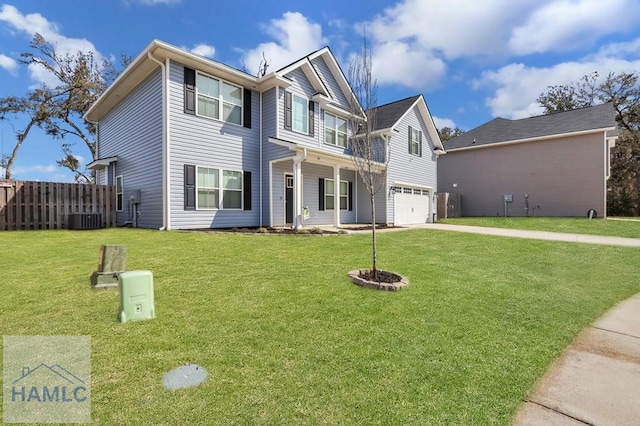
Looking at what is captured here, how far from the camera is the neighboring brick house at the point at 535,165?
1888 cm

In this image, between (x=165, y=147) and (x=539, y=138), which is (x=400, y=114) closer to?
(x=539, y=138)

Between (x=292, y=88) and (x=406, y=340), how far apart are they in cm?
1226

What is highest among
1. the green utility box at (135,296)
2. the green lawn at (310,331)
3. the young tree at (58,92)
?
the young tree at (58,92)

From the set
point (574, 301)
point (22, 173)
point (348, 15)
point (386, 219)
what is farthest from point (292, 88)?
point (22, 173)

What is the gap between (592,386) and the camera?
253cm

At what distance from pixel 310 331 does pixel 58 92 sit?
2760 cm

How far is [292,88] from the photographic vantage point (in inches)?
520

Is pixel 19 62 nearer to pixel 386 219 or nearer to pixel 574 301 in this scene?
pixel 386 219

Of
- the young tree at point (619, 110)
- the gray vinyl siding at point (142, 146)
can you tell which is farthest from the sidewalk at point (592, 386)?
the young tree at point (619, 110)

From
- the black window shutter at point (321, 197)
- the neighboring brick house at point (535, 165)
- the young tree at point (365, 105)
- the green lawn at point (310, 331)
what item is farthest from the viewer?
the neighboring brick house at point (535, 165)

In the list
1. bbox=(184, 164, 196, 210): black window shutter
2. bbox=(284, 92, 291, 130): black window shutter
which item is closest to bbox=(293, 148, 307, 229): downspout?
bbox=(284, 92, 291, 130): black window shutter

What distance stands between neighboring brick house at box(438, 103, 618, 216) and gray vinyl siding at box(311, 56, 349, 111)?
41.4 ft

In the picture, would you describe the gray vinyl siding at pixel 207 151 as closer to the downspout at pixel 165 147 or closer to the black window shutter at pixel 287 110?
the downspout at pixel 165 147

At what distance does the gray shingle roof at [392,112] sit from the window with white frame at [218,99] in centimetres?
716
